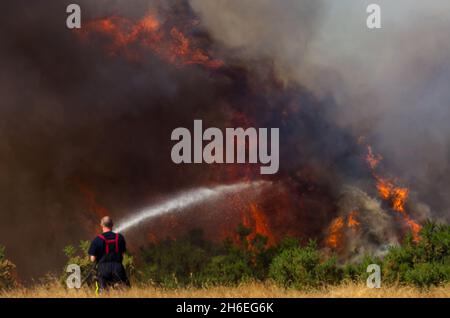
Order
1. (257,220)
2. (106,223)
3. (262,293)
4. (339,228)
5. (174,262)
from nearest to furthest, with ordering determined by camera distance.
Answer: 1. (106,223)
2. (262,293)
3. (174,262)
4. (339,228)
5. (257,220)

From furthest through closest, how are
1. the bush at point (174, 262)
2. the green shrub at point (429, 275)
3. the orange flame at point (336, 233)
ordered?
the orange flame at point (336, 233)
the bush at point (174, 262)
the green shrub at point (429, 275)

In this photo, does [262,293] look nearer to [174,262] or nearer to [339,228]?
[174,262]

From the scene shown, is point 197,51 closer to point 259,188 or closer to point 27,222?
point 259,188

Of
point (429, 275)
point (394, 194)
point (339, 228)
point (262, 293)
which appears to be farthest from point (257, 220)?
point (262, 293)

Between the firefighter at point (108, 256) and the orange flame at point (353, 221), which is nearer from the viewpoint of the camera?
the firefighter at point (108, 256)

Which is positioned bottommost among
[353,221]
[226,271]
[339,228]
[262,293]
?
[262,293]

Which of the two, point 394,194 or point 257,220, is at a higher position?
point 394,194

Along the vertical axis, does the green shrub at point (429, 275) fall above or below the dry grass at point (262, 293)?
above

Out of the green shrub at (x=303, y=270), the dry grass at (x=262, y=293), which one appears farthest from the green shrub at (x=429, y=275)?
the green shrub at (x=303, y=270)

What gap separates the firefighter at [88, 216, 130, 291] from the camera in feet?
51.1

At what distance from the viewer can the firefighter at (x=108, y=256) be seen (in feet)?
51.1

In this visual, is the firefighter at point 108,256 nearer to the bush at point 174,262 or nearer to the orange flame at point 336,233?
the bush at point 174,262

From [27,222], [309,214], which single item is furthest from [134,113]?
[309,214]

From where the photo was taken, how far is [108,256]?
15.6 m
